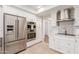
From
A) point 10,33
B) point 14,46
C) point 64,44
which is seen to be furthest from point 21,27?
point 64,44

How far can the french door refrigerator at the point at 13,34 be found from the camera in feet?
8.72

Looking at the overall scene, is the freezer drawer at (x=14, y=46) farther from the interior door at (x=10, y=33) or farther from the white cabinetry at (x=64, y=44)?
the white cabinetry at (x=64, y=44)

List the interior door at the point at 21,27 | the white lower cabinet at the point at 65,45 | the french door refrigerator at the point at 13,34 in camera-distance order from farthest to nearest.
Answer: the interior door at the point at 21,27, the white lower cabinet at the point at 65,45, the french door refrigerator at the point at 13,34

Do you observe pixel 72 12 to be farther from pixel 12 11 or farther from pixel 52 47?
pixel 12 11

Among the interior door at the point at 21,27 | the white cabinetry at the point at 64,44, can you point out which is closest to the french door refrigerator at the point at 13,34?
the interior door at the point at 21,27

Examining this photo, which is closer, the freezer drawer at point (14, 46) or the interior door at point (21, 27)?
the freezer drawer at point (14, 46)

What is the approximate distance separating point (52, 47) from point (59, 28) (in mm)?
1061

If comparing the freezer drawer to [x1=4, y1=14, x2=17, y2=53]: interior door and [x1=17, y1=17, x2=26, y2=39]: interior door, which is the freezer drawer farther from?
[x1=17, y1=17, x2=26, y2=39]: interior door

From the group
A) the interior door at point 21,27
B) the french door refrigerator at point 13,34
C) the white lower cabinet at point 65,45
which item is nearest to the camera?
the french door refrigerator at point 13,34

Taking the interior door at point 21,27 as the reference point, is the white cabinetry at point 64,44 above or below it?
below

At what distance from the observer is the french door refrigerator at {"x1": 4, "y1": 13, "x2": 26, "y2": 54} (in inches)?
105

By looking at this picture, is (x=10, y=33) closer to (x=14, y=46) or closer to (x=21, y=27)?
(x=14, y=46)

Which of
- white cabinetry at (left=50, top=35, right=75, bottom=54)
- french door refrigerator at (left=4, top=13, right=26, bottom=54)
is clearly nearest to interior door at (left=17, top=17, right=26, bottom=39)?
french door refrigerator at (left=4, top=13, right=26, bottom=54)
